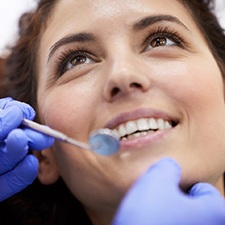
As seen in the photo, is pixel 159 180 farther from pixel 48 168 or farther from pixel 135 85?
pixel 48 168

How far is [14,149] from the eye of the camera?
1110 millimetres

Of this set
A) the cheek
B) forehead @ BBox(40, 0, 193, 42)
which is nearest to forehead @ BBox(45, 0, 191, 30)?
forehead @ BBox(40, 0, 193, 42)

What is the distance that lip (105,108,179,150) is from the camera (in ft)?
3.40

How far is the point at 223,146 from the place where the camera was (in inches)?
45.1

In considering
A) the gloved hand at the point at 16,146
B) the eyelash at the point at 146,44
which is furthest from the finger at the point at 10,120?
the eyelash at the point at 146,44

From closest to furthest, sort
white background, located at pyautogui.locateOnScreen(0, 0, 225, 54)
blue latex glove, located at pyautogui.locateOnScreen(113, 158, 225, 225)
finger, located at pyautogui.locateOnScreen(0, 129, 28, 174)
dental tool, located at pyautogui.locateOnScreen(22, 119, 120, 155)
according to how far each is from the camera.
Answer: blue latex glove, located at pyautogui.locateOnScreen(113, 158, 225, 225) → dental tool, located at pyautogui.locateOnScreen(22, 119, 120, 155) → finger, located at pyautogui.locateOnScreen(0, 129, 28, 174) → white background, located at pyautogui.locateOnScreen(0, 0, 225, 54)

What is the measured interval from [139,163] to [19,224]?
2.92 ft

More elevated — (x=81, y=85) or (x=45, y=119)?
(x=81, y=85)

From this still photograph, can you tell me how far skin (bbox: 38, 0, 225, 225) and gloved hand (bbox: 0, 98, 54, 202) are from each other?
0.08 metres

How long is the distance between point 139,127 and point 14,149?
41 cm

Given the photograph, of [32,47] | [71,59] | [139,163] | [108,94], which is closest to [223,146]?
[139,163]

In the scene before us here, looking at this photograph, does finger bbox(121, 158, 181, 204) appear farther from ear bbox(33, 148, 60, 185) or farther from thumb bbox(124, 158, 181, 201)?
ear bbox(33, 148, 60, 185)

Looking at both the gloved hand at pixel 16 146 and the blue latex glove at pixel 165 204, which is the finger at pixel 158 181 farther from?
the gloved hand at pixel 16 146

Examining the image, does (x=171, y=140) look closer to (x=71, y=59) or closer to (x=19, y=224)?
(x=71, y=59)
